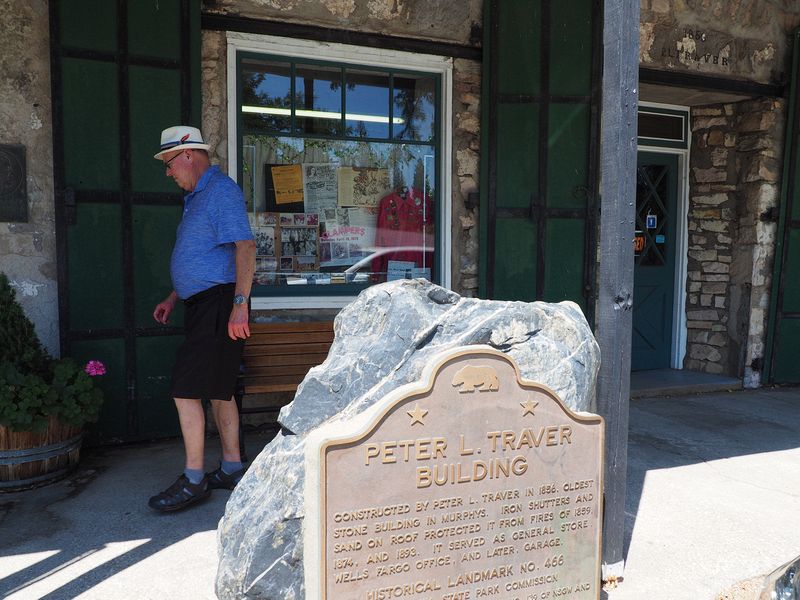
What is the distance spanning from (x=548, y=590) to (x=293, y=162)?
365 cm

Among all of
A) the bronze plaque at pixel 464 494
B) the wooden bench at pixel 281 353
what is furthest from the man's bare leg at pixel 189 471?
the bronze plaque at pixel 464 494

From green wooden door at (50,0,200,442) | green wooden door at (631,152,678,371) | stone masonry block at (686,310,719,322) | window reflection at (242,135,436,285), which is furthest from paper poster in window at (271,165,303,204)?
stone masonry block at (686,310,719,322)

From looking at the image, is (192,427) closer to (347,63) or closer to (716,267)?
(347,63)

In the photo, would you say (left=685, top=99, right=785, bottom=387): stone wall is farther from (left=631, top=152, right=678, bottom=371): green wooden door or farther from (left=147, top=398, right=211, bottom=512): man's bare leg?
(left=147, top=398, right=211, bottom=512): man's bare leg

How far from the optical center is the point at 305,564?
72.2 inches

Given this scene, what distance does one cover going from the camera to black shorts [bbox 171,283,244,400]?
3.28 m

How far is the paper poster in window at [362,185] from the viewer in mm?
5133

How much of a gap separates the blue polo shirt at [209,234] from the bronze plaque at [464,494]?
5.86 ft

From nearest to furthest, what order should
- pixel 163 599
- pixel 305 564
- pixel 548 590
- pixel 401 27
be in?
pixel 305 564 → pixel 548 590 → pixel 163 599 → pixel 401 27

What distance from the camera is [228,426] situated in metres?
3.53

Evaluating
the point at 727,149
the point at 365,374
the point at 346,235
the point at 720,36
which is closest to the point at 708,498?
the point at 365,374

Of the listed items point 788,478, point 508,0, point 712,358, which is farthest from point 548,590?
point 712,358

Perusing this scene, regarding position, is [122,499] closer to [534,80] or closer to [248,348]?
[248,348]

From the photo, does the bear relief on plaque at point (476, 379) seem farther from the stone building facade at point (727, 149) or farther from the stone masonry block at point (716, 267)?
the stone masonry block at point (716, 267)
